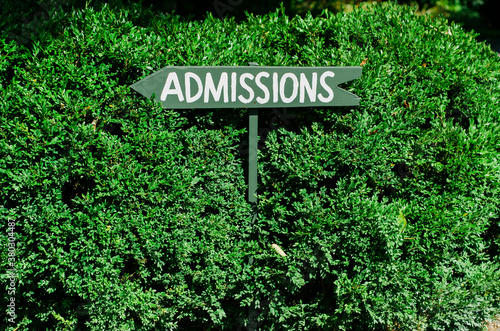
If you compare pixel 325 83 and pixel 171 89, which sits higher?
pixel 325 83

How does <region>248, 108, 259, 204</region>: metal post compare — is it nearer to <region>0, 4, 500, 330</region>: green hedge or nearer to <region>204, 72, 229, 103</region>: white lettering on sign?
<region>0, 4, 500, 330</region>: green hedge

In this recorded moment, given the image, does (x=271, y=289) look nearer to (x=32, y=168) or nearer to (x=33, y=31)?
(x=32, y=168)

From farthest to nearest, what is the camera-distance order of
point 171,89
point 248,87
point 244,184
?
point 244,184 → point 248,87 → point 171,89

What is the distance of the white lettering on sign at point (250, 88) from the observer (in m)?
3.32

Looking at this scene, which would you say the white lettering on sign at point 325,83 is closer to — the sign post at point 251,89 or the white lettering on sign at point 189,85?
the sign post at point 251,89

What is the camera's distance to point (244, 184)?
3625 mm

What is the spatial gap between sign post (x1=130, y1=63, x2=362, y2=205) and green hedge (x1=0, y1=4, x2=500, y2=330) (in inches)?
4.5

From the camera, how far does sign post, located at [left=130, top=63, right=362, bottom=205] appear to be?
3303 millimetres

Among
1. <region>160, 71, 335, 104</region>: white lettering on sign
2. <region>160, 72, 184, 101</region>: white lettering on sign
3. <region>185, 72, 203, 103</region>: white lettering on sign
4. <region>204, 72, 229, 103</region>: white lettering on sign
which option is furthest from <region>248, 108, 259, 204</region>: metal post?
<region>160, 72, 184, 101</region>: white lettering on sign

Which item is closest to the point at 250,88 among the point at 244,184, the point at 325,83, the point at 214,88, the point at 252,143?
the point at 214,88

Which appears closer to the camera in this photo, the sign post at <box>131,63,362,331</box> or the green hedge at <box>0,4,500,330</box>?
the green hedge at <box>0,4,500,330</box>

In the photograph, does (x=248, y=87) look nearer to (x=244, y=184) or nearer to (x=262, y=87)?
(x=262, y=87)

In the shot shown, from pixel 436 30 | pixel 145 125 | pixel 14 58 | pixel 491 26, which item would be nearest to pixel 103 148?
pixel 145 125

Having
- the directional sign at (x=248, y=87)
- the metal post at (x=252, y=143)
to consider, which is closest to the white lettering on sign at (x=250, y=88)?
the directional sign at (x=248, y=87)
